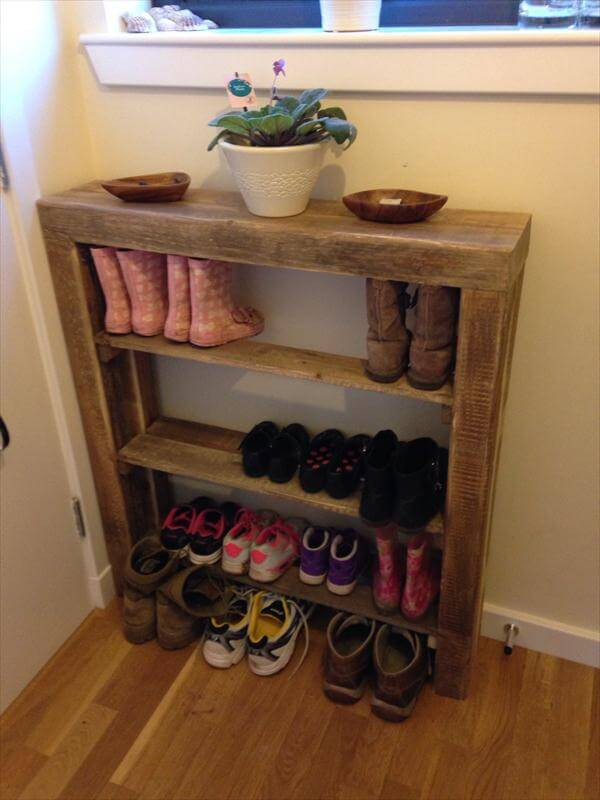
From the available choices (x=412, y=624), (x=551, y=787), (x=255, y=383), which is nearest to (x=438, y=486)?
(x=412, y=624)

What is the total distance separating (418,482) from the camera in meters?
1.35

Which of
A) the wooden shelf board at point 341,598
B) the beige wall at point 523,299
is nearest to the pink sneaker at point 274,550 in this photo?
the wooden shelf board at point 341,598

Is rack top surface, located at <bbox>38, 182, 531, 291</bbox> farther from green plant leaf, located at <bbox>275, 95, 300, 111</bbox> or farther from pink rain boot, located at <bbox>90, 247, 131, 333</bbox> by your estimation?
green plant leaf, located at <bbox>275, 95, 300, 111</bbox>

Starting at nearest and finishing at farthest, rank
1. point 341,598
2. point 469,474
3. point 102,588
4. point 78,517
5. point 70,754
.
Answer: point 469,474 < point 70,754 < point 341,598 < point 78,517 < point 102,588

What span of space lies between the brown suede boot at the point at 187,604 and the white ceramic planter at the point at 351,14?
1244mm

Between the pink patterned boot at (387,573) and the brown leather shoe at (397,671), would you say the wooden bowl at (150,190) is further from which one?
the brown leather shoe at (397,671)

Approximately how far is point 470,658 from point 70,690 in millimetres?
956

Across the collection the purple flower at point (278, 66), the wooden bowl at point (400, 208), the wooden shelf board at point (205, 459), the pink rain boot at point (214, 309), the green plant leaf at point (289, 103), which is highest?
the purple flower at point (278, 66)

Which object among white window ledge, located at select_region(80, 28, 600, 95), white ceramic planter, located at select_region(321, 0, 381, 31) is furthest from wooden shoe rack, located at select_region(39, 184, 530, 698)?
white ceramic planter, located at select_region(321, 0, 381, 31)

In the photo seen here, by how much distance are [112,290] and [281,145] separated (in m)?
0.49

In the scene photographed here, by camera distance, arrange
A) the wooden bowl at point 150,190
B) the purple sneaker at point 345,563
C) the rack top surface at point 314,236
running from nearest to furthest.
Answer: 1. the rack top surface at point 314,236
2. the wooden bowl at point 150,190
3. the purple sneaker at point 345,563

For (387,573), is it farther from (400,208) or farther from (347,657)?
(400,208)

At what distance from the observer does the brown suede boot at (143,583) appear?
5.45ft

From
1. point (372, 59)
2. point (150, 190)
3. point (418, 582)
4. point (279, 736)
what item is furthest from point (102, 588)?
point (372, 59)
